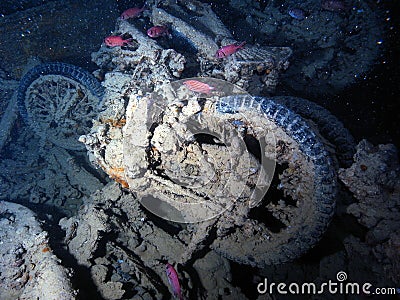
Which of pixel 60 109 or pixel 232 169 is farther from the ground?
pixel 232 169

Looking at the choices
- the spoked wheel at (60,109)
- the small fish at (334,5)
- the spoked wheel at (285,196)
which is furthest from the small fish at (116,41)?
the small fish at (334,5)

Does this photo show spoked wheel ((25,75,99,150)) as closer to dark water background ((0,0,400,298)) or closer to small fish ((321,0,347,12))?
dark water background ((0,0,400,298))

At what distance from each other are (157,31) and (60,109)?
3043mm

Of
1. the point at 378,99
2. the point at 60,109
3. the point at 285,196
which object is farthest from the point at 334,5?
the point at 60,109

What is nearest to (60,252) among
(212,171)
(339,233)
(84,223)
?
(84,223)

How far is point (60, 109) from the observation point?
571 cm

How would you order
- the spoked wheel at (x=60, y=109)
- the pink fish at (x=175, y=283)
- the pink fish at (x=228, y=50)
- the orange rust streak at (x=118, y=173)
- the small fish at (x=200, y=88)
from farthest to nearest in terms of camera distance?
the spoked wheel at (x=60, y=109) → the pink fish at (x=228, y=50) → the orange rust streak at (x=118, y=173) → the small fish at (x=200, y=88) → the pink fish at (x=175, y=283)

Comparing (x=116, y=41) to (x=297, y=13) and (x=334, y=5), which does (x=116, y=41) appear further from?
(x=334, y=5)

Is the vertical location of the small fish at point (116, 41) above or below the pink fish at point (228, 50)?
below

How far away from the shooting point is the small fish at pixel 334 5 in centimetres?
498

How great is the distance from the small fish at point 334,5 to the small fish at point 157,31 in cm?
363

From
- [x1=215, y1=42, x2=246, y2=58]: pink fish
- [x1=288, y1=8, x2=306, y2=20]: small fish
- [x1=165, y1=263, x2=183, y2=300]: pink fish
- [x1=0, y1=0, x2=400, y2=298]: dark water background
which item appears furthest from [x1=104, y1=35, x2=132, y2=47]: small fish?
[x1=165, y1=263, x2=183, y2=300]: pink fish

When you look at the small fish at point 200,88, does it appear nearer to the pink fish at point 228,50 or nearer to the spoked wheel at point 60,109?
the pink fish at point 228,50

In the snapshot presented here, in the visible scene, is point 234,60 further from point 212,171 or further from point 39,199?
point 39,199
